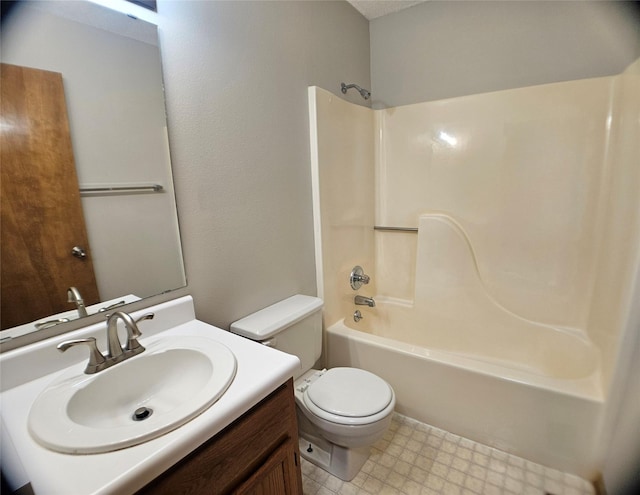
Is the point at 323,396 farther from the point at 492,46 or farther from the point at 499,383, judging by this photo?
the point at 492,46

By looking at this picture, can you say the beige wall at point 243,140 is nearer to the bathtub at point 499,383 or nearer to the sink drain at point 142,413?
the sink drain at point 142,413

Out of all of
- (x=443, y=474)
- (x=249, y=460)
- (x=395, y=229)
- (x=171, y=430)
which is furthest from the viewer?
(x=395, y=229)

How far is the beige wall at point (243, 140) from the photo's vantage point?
3.73 feet

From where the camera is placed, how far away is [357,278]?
2.12 metres

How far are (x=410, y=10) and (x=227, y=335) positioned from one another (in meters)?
2.30

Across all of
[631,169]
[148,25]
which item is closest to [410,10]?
[631,169]

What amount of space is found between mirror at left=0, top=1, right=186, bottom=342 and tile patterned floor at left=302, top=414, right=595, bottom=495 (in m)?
1.22

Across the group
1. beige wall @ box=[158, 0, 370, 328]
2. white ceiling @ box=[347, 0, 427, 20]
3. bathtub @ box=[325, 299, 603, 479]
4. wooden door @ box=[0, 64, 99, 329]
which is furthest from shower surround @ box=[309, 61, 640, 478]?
wooden door @ box=[0, 64, 99, 329]

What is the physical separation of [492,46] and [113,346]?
7.90 feet

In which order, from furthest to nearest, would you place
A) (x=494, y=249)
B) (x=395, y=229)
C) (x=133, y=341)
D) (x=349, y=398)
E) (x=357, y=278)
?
(x=395, y=229)
(x=357, y=278)
(x=494, y=249)
(x=349, y=398)
(x=133, y=341)

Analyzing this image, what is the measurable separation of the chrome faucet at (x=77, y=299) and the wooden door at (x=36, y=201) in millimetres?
11

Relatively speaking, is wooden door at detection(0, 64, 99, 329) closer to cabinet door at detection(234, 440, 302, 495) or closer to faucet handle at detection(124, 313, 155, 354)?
faucet handle at detection(124, 313, 155, 354)

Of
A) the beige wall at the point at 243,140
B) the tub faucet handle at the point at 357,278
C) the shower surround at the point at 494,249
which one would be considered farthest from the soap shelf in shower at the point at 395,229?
the beige wall at the point at 243,140

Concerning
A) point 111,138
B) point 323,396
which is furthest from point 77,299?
point 323,396
